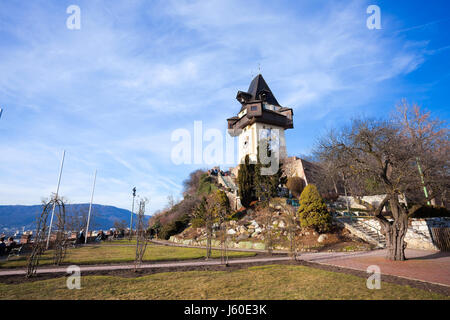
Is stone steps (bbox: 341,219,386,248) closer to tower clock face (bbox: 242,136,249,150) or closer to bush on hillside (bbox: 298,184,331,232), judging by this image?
bush on hillside (bbox: 298,184,331,232)

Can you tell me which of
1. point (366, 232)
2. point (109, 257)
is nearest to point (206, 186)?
point (109, 257)

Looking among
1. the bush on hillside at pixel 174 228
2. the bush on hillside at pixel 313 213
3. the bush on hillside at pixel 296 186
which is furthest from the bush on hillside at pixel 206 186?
the bush on hillside at pixel 313 213

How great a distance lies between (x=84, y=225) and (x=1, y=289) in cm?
2147

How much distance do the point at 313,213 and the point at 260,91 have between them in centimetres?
2933

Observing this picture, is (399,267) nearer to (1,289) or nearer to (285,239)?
(285,239)

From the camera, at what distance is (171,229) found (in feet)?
78.8

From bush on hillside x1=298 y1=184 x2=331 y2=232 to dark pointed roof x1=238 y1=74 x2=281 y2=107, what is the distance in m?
26.8

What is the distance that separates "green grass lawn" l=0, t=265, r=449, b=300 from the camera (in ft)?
15.4

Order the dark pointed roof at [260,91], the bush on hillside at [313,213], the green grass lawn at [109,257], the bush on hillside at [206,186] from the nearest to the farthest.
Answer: the green grass lawn at [109,257] < the bush on hillside at [313,213] < the bush on hillside at [206,186] < the dark pointed roof at [260,91]

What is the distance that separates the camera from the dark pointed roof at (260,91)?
3906cm

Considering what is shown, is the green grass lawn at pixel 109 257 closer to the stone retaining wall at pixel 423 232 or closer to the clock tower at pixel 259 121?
the stone retaining wall at pixel 423 232

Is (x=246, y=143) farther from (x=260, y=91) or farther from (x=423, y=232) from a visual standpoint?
(x=423, y=232)

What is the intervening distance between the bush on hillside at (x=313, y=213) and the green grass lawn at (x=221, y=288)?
870 centimetres

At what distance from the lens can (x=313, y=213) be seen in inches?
593
